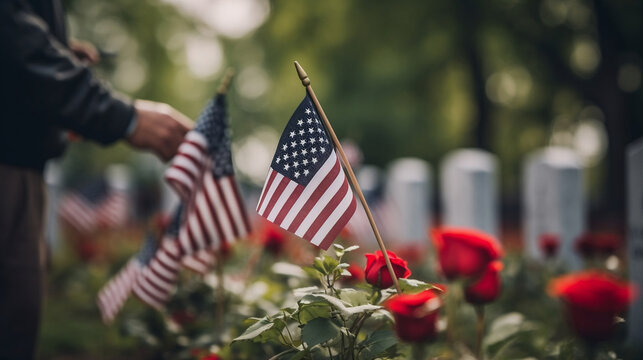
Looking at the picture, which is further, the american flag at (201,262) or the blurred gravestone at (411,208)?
the blurred gravestone at (411,208)

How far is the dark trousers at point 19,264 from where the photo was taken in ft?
6.52

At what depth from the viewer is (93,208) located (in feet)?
23.6

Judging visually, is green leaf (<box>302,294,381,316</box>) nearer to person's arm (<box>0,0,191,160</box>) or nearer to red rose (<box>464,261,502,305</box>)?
red rose (<box>464,261,502,305</box>)

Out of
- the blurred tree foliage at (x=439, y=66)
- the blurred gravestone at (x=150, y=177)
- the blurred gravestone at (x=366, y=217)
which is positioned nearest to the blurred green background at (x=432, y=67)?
the blurred tree foliage at (x=439, y=66)

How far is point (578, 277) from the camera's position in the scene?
137 cm

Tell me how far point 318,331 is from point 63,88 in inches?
50.6

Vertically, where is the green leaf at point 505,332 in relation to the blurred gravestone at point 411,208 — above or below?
above

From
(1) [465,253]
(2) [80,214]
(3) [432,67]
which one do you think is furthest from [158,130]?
(3) [432,67]

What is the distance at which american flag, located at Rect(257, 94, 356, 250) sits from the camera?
1.60m

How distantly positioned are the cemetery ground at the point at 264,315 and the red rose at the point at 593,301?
7 centimetres

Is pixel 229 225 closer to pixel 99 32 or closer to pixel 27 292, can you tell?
pixel 27 292

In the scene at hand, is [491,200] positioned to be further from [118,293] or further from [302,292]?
[302,292]

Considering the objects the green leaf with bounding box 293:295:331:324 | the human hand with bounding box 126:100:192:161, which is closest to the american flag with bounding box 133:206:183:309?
the human hand with bounding box 126:100:192:161

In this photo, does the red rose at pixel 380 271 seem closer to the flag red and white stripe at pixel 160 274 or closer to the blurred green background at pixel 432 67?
the flag red and white stripe at pixel 160 274
